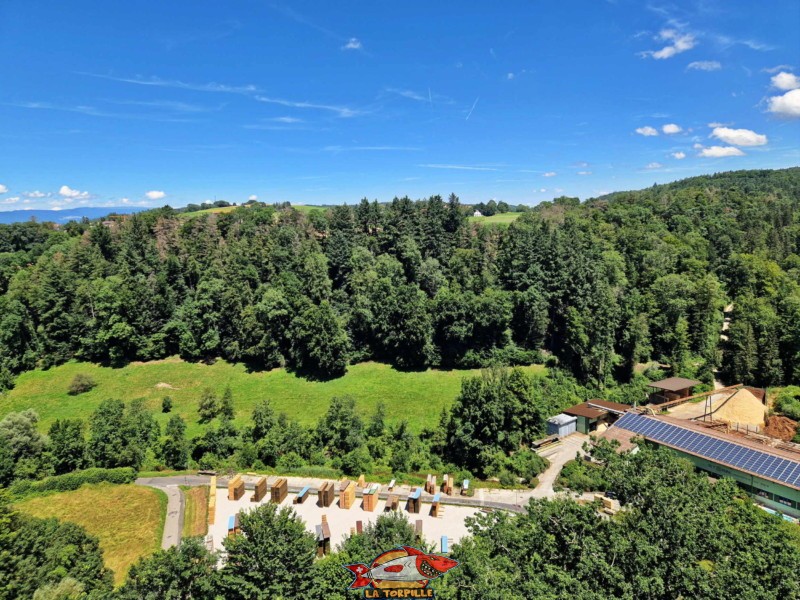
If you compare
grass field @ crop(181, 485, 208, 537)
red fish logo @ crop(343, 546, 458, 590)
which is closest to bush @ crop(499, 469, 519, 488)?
grass field @ crop(181, 485, 208, 537)

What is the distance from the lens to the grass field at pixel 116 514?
2442cm

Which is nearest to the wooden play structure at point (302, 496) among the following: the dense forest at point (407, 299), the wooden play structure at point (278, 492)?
the wooden play structure at point (278, 492)

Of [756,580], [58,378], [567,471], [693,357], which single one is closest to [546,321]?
[693,357]

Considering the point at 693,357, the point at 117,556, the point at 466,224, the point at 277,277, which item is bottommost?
the point at 117,556

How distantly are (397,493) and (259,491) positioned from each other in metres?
8.58

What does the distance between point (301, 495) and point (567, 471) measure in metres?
18.0

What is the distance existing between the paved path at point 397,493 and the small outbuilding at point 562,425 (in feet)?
12.3

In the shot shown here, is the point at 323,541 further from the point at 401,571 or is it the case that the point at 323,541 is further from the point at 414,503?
the point at 401,571

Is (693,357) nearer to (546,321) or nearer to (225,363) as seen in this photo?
(546,321)

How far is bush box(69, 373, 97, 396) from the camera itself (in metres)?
47.3

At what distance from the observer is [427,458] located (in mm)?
33719

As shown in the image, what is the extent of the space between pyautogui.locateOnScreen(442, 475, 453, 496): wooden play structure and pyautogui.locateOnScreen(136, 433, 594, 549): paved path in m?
0.49

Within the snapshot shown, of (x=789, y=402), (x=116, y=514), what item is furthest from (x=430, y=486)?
(x=789, y=402)

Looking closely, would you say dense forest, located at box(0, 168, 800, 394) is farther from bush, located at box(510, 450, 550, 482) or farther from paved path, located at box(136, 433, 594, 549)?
paved path, located at box(136, 433, 594, 549)
